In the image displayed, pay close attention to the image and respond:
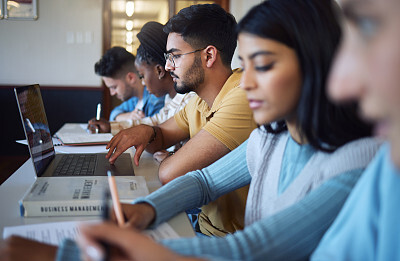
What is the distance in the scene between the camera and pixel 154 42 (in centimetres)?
248

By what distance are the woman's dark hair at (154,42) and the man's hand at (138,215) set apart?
1.72 metres

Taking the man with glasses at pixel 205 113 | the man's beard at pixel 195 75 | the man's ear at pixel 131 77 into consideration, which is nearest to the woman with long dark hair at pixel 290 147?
the man with glasses at pixel 205 113

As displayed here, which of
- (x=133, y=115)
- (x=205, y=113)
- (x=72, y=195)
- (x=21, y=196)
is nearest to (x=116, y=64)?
(x=133, y=115)

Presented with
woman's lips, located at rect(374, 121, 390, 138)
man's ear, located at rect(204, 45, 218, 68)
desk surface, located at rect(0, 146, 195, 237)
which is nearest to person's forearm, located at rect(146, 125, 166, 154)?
desk surface, located at rect(0, 146, 195, 237)

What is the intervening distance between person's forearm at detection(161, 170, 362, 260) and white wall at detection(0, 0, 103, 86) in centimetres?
430

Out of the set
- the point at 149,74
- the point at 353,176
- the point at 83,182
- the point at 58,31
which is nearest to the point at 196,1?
the point at 58,31

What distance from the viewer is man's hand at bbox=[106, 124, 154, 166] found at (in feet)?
4.83

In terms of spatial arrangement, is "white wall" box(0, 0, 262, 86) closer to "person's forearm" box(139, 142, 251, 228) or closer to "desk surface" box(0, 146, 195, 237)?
"desk surface" box(0, 146, 195, 237)

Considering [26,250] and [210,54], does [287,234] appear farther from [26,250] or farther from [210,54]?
[210,54]

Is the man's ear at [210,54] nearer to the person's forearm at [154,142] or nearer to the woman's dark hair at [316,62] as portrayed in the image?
the person's forearm at [154,142]

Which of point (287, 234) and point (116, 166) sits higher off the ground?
point (287, 234)

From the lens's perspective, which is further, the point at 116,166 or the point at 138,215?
the point at 116,166

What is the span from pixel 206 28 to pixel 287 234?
1180mm

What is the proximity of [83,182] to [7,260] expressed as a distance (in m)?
0.48
